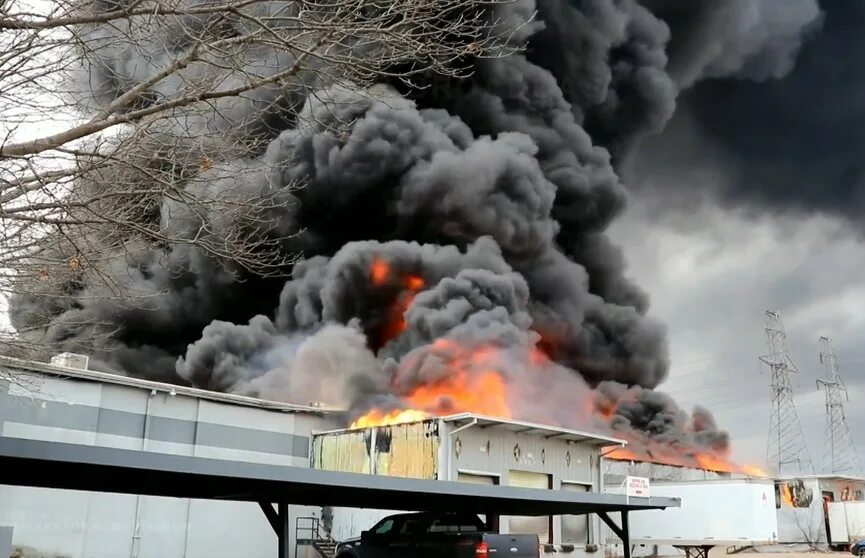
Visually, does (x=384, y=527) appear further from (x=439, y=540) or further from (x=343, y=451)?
(x=343, y=451)

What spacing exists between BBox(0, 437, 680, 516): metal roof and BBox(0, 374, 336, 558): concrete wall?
9284 millimetres

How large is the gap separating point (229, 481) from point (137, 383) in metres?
13.3

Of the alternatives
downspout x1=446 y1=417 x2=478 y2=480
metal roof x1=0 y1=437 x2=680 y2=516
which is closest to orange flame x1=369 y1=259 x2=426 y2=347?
downspout x1=446 y1=417 x2=478 y2=480

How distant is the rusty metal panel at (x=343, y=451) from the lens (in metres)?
21.3

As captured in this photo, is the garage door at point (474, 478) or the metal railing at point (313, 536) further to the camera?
the metal railing at point (313, 536)

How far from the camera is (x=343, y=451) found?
872 inches

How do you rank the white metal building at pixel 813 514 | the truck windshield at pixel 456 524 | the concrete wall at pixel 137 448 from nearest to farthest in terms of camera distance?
1. the truck windshield at pixel 456 524
2. the concrete wall at pixel 137 448
3. the white metal building at pixel 813 514

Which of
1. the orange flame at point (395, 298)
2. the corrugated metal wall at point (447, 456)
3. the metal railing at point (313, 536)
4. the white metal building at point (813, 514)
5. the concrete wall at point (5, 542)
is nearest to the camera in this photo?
the concrete wall at point (5, 542)

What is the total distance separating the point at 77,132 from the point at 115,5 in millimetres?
1417


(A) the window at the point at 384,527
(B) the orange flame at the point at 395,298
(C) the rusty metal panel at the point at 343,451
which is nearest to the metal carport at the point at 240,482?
(A) the window at the point at 384,527

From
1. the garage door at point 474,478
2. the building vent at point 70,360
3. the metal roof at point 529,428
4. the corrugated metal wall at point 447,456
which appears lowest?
the garage door at point 474,478

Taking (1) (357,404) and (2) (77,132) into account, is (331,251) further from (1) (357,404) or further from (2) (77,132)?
(2) (77,132)

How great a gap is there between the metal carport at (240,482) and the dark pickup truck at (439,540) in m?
0.32

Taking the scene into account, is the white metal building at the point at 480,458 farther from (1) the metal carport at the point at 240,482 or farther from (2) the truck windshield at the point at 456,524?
(1) the metal carport at the point at 240,482
